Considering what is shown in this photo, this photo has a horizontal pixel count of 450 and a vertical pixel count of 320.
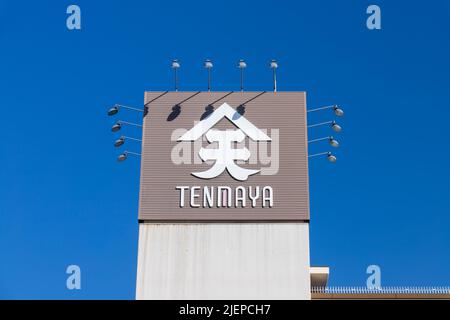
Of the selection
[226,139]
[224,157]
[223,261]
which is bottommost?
[223,261]

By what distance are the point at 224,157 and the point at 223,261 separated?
17.4ft

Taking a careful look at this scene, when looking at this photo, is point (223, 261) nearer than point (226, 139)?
Yes

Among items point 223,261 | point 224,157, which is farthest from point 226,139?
point 223,261

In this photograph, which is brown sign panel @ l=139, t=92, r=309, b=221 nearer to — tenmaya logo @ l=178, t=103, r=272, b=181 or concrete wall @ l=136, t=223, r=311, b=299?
tenmaya logo @ l=178, t=103, r=272, b=181

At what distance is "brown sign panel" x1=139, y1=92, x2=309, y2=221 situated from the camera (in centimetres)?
3906

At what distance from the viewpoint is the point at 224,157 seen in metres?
39.8

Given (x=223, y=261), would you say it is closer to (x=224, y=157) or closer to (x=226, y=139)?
(x=224, y=157)

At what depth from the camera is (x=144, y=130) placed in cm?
4066

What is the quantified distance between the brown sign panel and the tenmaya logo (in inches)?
2.0

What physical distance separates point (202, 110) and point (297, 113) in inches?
194

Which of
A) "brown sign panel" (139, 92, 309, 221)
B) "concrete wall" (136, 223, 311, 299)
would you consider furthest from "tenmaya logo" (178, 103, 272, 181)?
"concrete wall" (136, 223, 311, 299)
